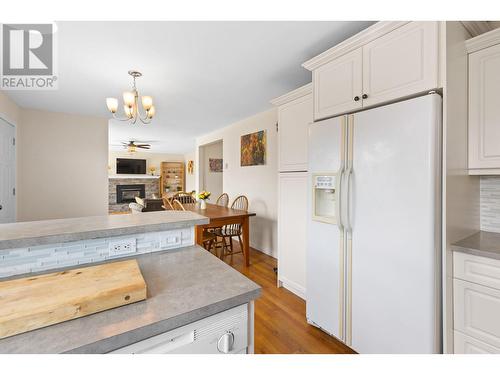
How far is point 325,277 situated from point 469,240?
0.90 metres

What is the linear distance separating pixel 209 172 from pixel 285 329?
17.2 feet

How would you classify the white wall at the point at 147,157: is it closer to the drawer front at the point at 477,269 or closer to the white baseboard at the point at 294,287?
the white baseboard at the point at 294,287

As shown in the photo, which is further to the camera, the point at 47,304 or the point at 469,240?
the point at 469,240

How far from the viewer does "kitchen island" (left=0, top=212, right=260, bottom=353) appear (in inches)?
23.0

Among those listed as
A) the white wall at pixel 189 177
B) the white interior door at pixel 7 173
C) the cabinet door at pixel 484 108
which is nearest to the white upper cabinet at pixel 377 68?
the cabinet door at pixel 484 108

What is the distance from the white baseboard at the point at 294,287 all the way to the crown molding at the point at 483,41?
2.25 m

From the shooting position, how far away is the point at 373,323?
4.69 ft

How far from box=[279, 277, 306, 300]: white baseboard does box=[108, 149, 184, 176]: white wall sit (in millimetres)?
8273

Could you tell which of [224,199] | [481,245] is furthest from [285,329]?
[224,199]

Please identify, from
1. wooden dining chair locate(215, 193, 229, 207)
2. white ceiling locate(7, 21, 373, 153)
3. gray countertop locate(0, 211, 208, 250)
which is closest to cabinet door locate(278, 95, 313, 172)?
white ceiling locate(7, 21, 373, 153)

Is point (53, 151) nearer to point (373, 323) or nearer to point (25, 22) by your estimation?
point (25, 22)

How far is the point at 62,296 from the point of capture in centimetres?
69

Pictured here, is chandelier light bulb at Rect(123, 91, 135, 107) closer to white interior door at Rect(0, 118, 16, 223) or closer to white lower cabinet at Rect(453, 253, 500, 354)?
white interior door at Rect(0, 118, 16, 223)
